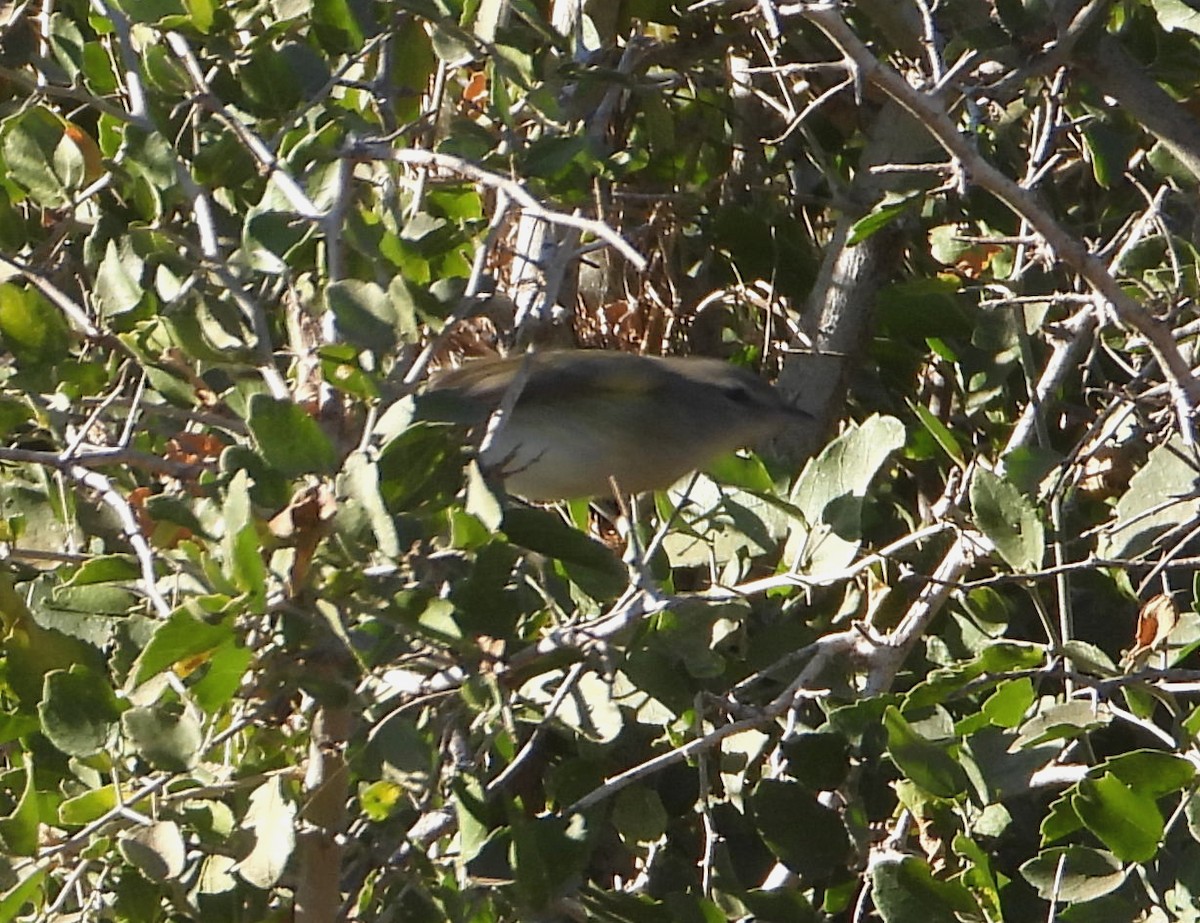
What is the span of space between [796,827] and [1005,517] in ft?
1.68

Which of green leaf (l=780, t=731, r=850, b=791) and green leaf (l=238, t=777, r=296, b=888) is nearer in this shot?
green leaf (l=238, t=777, r=296, b=888)

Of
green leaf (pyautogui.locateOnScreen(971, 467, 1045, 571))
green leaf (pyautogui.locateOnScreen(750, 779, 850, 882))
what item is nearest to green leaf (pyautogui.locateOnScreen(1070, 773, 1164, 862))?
green leaf (pyautogui.locateOnScreen(971, 467, 1045, 571))

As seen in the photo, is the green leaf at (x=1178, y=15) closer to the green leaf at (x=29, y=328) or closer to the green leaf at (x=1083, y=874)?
the green leaf at (x=1083, y=874)

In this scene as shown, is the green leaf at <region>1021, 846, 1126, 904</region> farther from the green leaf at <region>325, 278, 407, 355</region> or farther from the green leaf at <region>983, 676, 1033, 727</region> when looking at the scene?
the green leaf at <region>325, 278, 407, 355</region>

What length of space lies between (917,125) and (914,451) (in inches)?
26.5

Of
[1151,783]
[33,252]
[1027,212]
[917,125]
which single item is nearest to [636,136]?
[917,125]

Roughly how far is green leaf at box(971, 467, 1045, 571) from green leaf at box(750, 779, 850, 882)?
44 cm

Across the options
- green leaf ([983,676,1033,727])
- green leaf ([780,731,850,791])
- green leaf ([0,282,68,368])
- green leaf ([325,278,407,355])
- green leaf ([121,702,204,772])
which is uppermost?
green leaf ([325,278,407,355])

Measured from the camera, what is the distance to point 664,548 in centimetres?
274

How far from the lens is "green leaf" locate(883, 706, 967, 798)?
2.20 m

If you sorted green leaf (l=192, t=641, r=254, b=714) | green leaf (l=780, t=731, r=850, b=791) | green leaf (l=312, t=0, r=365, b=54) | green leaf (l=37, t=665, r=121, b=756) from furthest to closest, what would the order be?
green leaf (l=780, t=731, r=850, b=791)
green leaf (l=312, t=0, r=365, b=54)
green leaf (l=37, t=665, r=121, b=756)
green leaf (l=192, t=641, r=254, b=714)

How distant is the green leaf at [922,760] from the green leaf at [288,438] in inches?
30.4

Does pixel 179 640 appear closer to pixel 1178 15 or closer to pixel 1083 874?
pixel 1083 874

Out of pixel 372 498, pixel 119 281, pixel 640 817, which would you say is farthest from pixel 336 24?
pixel 640 817
